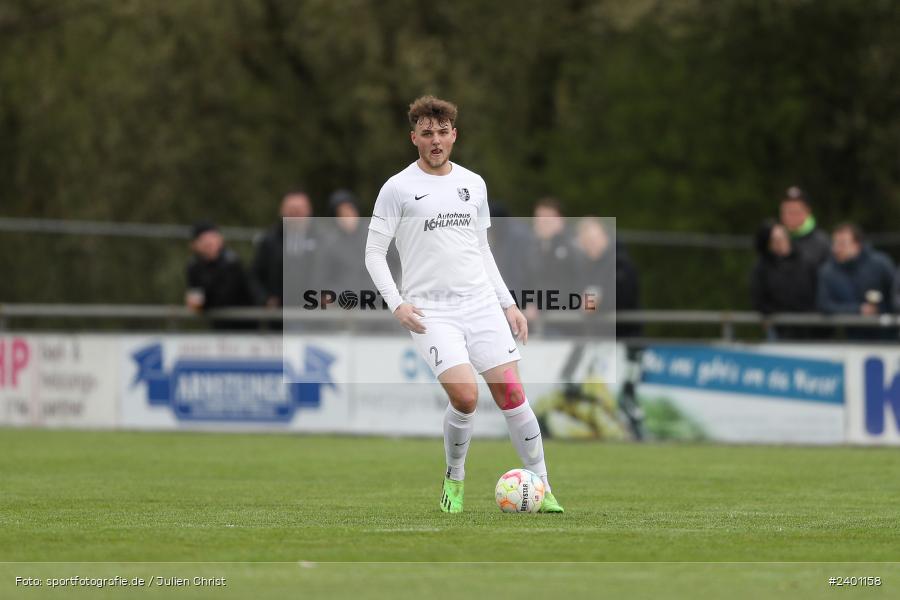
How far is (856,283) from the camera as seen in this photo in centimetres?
1803

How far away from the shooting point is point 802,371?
17.8 metres

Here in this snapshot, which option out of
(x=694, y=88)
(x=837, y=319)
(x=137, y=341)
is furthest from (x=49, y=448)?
(x=694, y=88)

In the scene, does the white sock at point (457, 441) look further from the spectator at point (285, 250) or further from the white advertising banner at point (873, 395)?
the spectator at point (285, 250)

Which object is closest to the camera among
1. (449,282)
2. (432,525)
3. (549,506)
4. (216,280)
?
(432,525)

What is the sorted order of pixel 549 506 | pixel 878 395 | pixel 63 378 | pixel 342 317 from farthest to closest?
pixel 63 378, pixel 342 317, pixel 878 395, pixel 549 506

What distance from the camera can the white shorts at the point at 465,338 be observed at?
10.3m

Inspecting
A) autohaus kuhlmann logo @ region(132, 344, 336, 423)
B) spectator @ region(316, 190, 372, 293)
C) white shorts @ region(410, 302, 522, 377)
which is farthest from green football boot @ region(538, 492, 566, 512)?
autohaus kuhlmann logo @ region(132, 344, 336, 423)

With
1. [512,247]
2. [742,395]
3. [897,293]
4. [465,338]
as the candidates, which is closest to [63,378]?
[512,247]

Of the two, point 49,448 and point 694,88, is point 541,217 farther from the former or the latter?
point 694,88

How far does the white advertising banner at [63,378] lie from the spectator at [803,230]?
26.1ft

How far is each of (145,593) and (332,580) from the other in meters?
0.85

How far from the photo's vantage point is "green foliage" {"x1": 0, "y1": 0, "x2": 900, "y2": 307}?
28.3 meters

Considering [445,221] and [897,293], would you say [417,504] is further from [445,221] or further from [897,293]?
[897,293]

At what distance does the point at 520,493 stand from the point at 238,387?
A: 9635 mm
